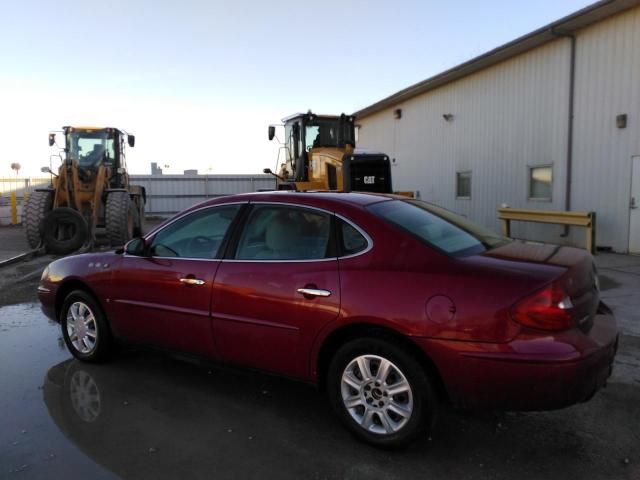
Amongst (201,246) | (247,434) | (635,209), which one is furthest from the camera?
(635,209)

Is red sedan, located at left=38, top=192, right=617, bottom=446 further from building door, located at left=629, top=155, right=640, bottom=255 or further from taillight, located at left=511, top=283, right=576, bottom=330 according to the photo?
building door, located at left=629, top=155, right=640, bottom=255

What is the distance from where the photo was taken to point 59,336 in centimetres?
577

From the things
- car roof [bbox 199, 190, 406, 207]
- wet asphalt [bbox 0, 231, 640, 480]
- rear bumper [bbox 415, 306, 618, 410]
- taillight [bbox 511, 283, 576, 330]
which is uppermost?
car roof [bbox 199, 190, 406, 207]

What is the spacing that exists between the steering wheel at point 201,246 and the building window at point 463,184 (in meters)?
13.3

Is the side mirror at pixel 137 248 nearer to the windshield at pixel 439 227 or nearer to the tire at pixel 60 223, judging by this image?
the windshield at pixel 439 227

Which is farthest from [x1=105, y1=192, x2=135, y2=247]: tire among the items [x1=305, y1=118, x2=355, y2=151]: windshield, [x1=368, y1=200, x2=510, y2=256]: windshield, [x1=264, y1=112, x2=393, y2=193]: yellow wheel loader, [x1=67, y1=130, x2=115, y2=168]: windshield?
[x1=368, y1=200, x2=510, y2=256]: windshield

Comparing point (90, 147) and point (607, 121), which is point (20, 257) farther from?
point (607, 121)

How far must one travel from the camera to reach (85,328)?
4.79m

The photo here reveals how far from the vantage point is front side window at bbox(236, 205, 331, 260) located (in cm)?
357

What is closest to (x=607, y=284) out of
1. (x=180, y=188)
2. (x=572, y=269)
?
(x=572, y=269)

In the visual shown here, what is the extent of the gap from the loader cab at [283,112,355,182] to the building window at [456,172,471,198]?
460 cm

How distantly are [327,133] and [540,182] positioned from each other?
5629mm

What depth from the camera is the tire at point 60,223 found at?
40.1 ft

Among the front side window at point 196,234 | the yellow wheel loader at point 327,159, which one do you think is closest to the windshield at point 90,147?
the yellow wheel loader at point 327,159
